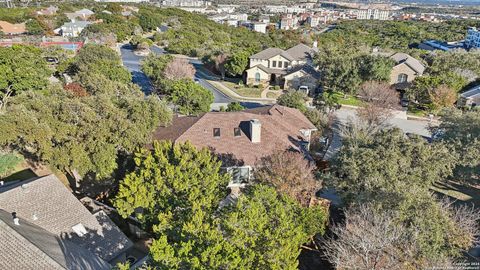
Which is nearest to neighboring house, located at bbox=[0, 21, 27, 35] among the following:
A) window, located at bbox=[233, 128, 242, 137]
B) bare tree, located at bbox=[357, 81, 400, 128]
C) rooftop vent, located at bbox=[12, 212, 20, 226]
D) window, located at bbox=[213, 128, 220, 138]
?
window, located at bbox=[213, 128, 220, 138]

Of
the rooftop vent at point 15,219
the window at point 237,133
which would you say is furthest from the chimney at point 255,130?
the rooftop vent at point 15,219

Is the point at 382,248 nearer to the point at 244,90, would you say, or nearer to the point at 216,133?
the point at 216,133

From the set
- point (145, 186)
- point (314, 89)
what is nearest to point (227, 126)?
point (145, 186)

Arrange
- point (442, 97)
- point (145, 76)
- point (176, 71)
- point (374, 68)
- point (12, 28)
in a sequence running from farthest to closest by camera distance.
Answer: point (12, 28) < point (145, 76) < point (176, 71) < point (374, 68) < point (442, 97)

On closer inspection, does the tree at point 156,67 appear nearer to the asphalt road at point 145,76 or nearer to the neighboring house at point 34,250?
the asphalt road at point 145,76

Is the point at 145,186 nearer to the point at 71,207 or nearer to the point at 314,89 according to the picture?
the point at 71,207

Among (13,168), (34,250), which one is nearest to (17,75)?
(13,168)
